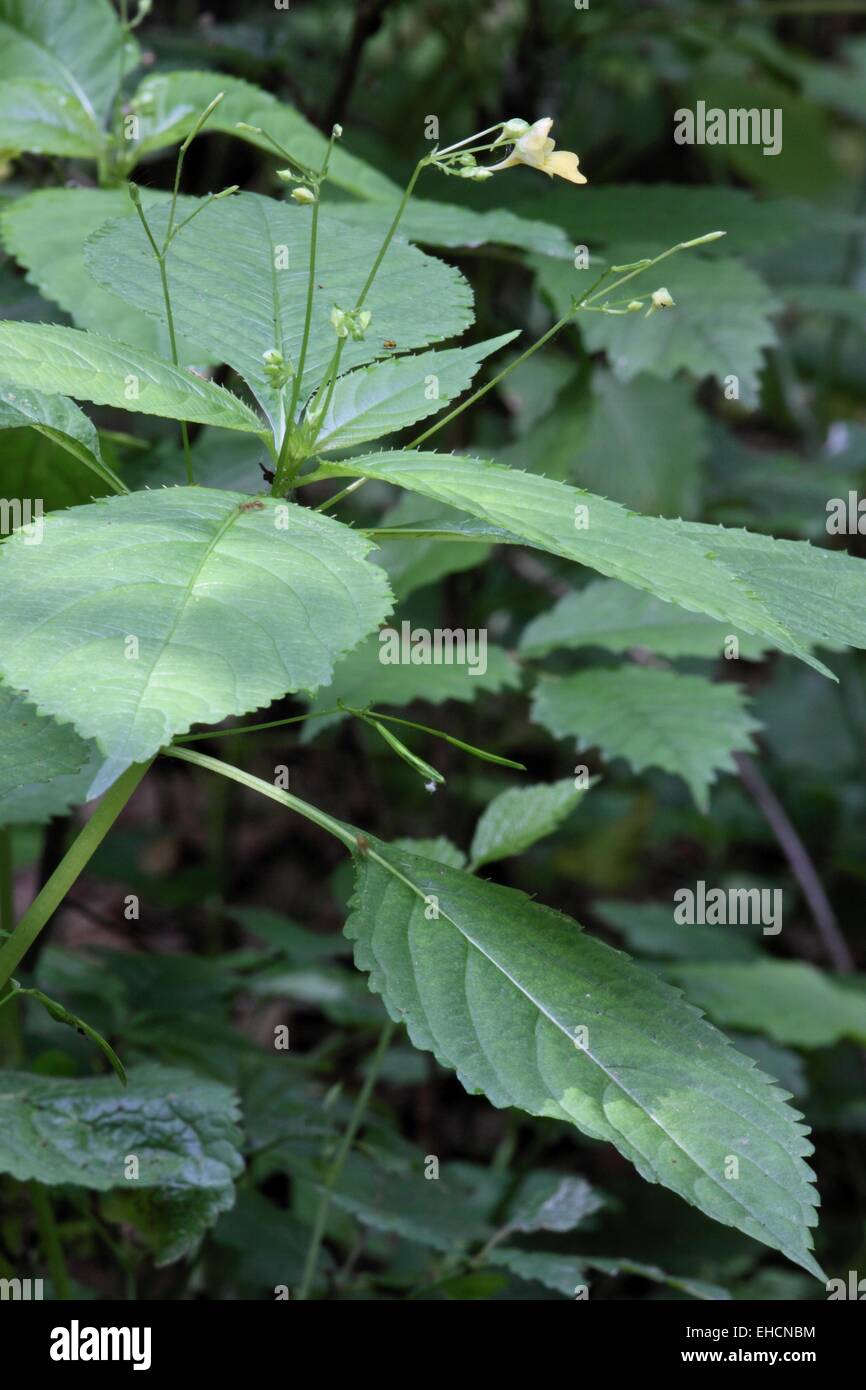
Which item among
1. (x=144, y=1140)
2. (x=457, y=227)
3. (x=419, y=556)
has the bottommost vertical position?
(x=144, y=1140)

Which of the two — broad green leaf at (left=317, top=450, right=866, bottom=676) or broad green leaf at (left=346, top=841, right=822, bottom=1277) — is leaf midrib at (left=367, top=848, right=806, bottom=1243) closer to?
broad green leaf at (left=346, top=841, right=822, bottom=1277)

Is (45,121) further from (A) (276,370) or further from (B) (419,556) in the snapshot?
(A) (276,370)

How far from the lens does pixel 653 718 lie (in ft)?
5.58

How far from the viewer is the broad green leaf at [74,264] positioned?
1.39m

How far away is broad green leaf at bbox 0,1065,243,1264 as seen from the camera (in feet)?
3.73

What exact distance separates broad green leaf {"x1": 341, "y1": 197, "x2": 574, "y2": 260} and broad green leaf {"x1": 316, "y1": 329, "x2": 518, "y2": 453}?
0.47 meters

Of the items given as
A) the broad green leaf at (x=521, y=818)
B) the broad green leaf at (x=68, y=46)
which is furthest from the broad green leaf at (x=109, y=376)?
the broad green leaf at (x=68, y=46)

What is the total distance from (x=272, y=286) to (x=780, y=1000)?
1587mm

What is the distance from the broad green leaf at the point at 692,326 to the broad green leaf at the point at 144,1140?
114cm

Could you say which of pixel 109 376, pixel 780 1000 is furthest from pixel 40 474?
pixel 780 1000

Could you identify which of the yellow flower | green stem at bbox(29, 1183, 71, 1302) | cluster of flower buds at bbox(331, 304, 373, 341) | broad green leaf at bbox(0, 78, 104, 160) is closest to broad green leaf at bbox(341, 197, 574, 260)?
broad green leaf at bbox(0, 78, 104, 160)

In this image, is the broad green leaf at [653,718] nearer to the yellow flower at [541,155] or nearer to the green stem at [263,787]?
the green stem at [263,787]

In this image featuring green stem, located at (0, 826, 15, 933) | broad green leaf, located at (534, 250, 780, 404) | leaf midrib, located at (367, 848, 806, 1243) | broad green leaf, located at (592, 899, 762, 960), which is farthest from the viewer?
broad green leaf, located at (592, 899, 762, 960)

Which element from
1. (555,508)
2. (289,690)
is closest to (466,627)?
(555,508)
